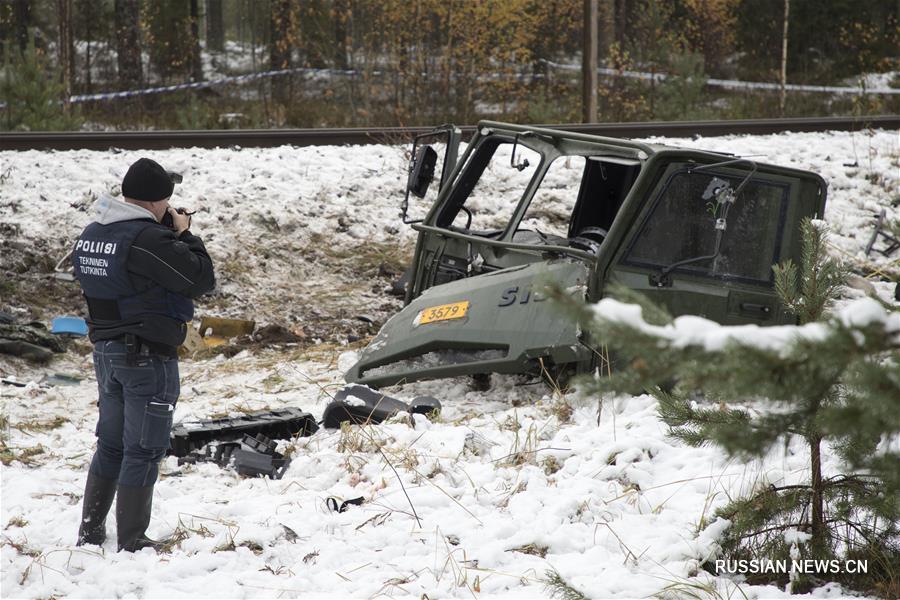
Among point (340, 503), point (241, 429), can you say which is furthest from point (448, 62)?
point (340, 503)

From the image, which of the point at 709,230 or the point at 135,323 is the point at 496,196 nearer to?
the point at 709,230

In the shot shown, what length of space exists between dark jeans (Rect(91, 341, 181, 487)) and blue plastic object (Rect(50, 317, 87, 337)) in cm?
530

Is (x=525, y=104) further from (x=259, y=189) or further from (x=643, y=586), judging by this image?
(x=643, y=586)

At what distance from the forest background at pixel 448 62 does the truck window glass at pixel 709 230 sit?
9497 millimetres

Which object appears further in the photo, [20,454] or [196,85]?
[196,85]

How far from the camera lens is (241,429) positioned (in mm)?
6230

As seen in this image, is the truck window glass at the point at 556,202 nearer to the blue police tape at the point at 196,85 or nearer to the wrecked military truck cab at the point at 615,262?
the wrecked military truck cab at the point at 615,262

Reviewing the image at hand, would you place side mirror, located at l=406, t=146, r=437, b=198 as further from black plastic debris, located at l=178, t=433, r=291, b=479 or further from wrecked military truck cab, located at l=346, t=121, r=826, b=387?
black plastic debris, located at l=178, t=433, r=291, b=479

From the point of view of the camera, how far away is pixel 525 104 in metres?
23.2

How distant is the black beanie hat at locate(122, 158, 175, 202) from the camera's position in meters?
4.62

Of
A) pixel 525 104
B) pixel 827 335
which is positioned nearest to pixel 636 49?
pixel 525 104

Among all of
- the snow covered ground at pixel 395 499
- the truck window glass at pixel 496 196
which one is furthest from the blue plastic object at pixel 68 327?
the truck window glass at pixel 496 196

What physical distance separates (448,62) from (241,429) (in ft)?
52.9

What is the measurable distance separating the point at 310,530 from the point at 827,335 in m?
3.26
